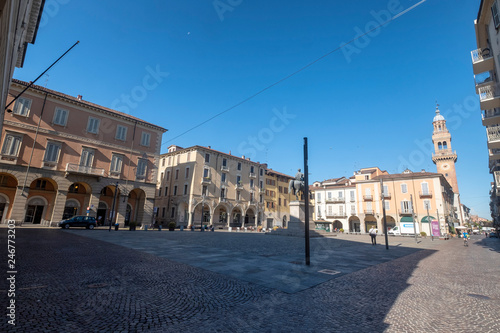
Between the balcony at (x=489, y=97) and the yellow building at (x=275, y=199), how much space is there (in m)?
38.9

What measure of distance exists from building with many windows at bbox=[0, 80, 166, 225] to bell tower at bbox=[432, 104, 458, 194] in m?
67.3

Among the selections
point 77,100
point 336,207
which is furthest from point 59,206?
point 336,207

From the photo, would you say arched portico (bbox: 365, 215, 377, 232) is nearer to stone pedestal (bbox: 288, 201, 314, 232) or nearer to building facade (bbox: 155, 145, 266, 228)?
building facade (bbox: 155, 145, 266, 228)

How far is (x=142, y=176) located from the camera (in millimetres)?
32969

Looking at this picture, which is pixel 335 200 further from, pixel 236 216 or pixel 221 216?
pixel 221 216

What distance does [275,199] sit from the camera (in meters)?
55.2

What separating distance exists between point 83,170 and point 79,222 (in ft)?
20.4

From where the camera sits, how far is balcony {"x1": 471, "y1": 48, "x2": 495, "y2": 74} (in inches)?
714

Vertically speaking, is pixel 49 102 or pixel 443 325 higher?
pixel 49 102

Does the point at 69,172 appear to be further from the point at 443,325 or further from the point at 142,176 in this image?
the point at 443,325

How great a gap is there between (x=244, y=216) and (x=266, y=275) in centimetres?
4150

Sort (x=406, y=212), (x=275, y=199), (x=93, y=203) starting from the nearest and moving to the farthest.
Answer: (x=93, y=203) < (x=406, y=212) < (x=275, y=199)

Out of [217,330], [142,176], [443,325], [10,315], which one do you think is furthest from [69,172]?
[443,325]

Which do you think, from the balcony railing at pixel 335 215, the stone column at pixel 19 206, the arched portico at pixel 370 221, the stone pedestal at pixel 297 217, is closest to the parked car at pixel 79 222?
the stone column at pixel 19 206
